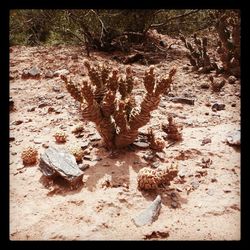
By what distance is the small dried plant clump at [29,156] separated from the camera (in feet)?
11.0

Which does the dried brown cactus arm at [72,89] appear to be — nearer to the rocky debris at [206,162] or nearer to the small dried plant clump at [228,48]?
the rocky debris at [206,162]

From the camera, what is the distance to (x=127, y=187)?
9.78 ft

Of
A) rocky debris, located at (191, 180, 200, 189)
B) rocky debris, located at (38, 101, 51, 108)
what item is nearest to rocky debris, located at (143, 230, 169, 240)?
rocky debris, located at (191, 180, 200, 189)

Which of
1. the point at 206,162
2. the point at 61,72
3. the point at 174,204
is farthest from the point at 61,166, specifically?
the point at 61,72

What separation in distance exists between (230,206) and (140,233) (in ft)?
2.69

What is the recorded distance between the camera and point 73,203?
2.80m

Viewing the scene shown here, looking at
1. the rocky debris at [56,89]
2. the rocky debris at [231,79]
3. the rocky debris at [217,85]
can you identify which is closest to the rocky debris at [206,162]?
the rocky debris at [217,85]

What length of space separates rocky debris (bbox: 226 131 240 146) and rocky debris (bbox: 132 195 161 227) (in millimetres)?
1105

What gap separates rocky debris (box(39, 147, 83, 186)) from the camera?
298cm

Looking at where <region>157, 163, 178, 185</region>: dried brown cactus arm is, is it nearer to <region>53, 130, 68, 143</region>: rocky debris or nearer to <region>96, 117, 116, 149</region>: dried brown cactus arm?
<region>96, 117, 116, 149</region>: dried brown cactus arm

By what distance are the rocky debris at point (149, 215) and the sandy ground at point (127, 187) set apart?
4 cm
